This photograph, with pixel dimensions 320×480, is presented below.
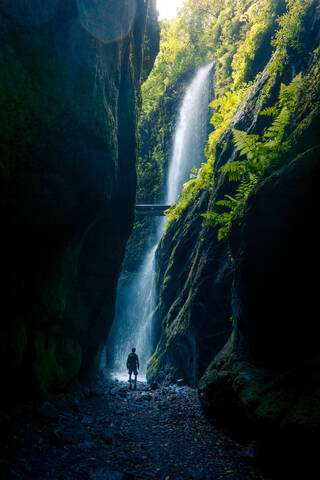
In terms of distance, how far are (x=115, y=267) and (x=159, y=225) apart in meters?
16.0

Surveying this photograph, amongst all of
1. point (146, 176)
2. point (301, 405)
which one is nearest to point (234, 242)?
point (301, 405)

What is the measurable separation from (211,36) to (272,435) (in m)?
30.0

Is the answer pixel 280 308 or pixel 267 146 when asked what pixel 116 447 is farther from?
pixel 267 146

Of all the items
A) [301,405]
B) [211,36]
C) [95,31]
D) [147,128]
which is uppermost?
[211,36]

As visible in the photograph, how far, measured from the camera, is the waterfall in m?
21.6

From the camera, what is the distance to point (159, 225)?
25.0 meters

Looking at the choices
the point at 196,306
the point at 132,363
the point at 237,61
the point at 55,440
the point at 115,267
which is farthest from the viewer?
the point at 237,61

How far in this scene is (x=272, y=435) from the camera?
10.7 feet

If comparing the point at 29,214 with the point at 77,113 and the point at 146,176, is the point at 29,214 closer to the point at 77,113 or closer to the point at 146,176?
the point at 77,113

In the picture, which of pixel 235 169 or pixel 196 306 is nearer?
pixel 235 169

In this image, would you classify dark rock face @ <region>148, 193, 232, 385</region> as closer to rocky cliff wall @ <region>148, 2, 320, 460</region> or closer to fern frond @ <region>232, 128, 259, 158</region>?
rocky cliff wall @ <region>148, 2, 320, 460</region>

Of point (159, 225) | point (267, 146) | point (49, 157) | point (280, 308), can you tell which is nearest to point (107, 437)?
point (280, 308)

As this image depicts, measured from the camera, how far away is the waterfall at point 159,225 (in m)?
21.6

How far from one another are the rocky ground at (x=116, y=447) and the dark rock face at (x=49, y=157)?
101 centimetres
